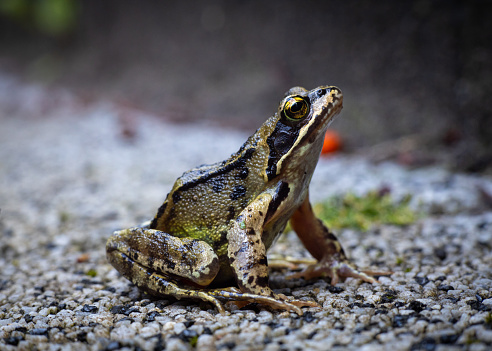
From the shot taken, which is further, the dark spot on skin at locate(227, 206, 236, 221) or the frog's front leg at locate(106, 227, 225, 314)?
the dark spot on skin at locate(227, 206, 236, 221)

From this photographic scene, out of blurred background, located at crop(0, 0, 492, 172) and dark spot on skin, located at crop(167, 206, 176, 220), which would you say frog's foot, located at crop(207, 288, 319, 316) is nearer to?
dark spot on skin, located at crop(167, 206, 176, 220)

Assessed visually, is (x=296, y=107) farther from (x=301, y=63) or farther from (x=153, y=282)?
(x=301, y=63)

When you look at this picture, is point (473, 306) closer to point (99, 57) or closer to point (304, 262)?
point (304, 262)

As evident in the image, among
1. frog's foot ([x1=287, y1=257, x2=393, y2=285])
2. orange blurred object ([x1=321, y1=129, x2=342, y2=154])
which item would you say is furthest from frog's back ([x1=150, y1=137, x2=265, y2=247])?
orange blurred object ([x1=321, y1=129, x2=342, y2=154])

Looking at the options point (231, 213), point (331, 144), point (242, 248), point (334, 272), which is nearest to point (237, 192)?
point (231, 213)

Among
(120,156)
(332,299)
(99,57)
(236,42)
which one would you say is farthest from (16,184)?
(99,57)

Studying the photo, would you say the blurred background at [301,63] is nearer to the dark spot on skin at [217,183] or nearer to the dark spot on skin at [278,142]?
the dark spot on skin at [278,142]

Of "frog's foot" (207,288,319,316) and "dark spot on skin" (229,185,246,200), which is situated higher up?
"dark spot on skin" (229,185,246,200)
